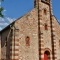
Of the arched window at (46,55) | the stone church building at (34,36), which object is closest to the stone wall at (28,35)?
the stone church building at (34,36)

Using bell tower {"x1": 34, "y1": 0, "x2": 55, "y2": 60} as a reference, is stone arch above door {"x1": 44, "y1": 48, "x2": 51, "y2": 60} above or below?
below

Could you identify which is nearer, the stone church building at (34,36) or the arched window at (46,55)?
the stone church building at (34,36)

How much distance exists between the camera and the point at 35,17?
3192 cm

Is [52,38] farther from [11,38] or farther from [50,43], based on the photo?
[11,38]

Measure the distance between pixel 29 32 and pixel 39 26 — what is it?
2191 mm

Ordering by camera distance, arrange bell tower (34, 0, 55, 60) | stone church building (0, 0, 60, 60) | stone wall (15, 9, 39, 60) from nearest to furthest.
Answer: stone church building (0, 0, 60, 60), stone wall (15, 9, 39, 60), bell tower (34, 0, 55, 60)

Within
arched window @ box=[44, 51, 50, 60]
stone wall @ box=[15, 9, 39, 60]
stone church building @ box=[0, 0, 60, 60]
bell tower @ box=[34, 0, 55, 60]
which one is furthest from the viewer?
arched window @ box=[44, 51, 50, 60]

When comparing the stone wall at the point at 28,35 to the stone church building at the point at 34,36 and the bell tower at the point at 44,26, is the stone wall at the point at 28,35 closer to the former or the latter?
the stone church building at the point at 34,36

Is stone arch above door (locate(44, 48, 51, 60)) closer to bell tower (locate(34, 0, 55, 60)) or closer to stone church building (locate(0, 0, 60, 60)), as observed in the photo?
stone church building (locate(0, 0, 60, 60))

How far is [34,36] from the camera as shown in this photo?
31.3m

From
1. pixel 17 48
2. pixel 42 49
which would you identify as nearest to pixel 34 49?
pixel 42 49

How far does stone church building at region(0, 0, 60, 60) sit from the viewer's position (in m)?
29.0

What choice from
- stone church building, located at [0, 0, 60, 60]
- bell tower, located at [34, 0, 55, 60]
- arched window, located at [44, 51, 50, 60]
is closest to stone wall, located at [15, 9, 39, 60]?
stone church building, located at [0, 0, 60, 60]

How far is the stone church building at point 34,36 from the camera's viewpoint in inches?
1141
